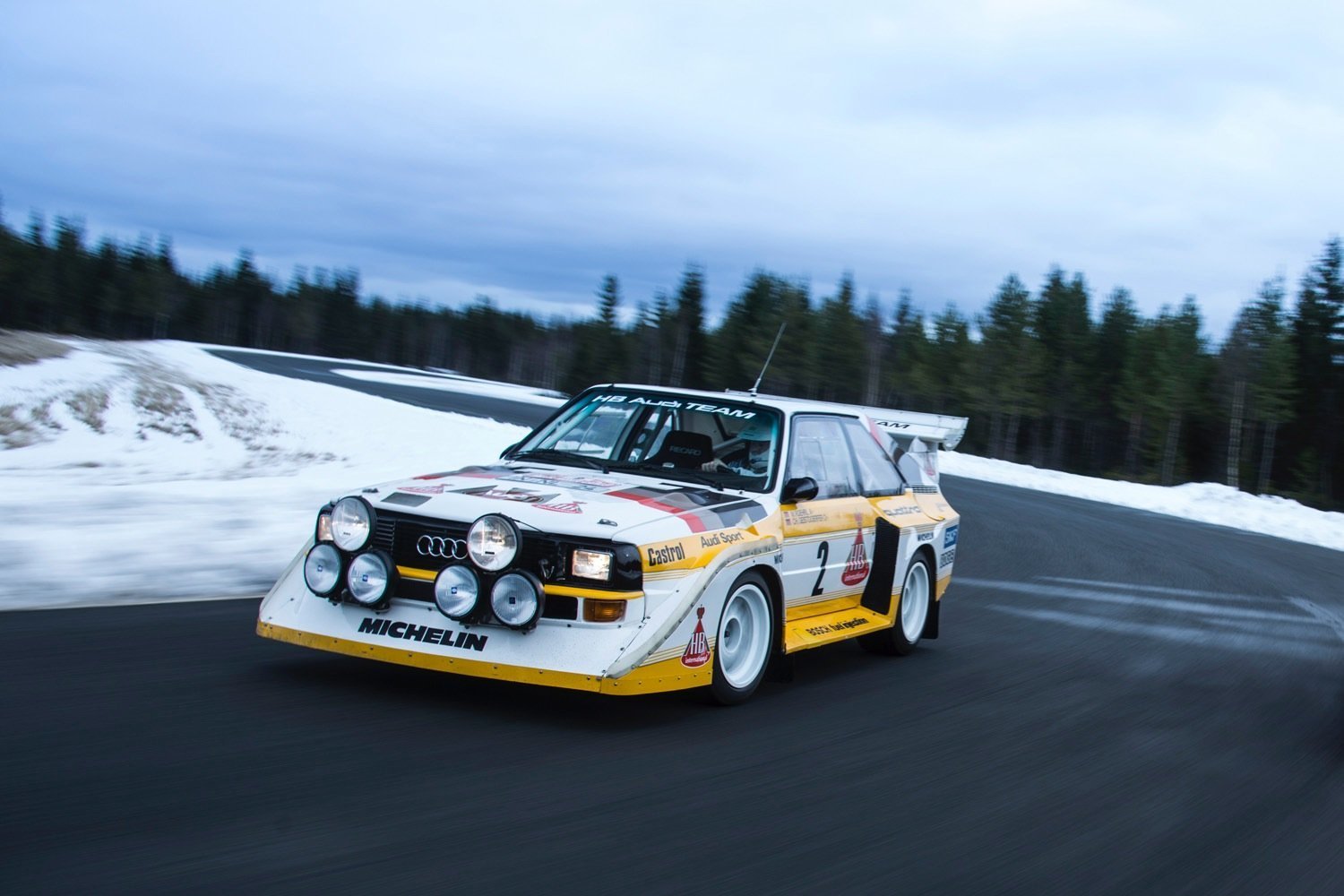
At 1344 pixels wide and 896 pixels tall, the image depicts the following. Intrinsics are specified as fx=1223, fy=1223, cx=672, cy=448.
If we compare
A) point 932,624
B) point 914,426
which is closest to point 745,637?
point 932,624

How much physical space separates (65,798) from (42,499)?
535cm

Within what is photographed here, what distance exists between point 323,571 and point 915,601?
4.01m

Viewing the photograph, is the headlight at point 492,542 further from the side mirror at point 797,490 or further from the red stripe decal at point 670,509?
the side mirror at point 797,490

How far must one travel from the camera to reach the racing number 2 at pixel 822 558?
638 cm

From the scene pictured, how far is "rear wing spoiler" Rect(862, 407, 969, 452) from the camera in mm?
11289

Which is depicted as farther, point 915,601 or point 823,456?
point 915,601

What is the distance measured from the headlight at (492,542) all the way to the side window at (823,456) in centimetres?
192

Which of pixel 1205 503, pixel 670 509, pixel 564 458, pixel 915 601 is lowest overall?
pixel 1205 503

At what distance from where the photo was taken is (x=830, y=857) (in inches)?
147

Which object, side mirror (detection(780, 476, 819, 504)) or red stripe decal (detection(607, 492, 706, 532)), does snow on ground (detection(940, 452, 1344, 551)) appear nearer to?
side mirror (detection(780, 476, 819, 504))

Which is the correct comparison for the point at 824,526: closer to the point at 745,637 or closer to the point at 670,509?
the point at 745,637

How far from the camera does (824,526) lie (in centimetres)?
645

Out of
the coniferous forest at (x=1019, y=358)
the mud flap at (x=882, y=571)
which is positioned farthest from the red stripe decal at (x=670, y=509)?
the coniferous forest at (x=1019, y=358)

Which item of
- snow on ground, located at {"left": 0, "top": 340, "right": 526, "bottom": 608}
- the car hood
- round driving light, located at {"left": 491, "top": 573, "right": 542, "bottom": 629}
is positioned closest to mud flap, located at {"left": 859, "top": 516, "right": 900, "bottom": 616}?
the car hood
